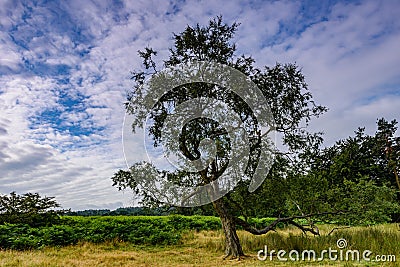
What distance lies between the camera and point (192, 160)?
984cm

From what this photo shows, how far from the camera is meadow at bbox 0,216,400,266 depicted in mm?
8711

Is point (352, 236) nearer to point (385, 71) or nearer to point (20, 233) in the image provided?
point (385, 71)

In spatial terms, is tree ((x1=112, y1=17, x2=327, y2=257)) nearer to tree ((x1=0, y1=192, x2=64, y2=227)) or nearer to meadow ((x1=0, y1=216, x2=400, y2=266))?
Answer: meadow ((x1=0, y1=216, x2=400, y2=266))

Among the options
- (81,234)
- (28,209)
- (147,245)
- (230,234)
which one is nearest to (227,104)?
(230,234)

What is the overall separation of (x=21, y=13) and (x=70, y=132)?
17.0ft

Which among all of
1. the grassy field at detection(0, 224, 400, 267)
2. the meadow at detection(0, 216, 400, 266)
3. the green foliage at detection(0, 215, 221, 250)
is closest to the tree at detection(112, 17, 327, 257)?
the grassy field at detection(0, 224, 400, 267)

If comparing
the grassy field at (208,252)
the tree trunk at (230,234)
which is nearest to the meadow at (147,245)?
the grassy field at (208,252)

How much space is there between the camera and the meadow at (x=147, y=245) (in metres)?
8.71

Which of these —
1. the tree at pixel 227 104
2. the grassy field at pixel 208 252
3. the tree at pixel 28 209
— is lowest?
the grassy field at pixel 208 252

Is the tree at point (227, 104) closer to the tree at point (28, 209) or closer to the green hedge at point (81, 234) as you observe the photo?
the green hedge at point (81, 234)

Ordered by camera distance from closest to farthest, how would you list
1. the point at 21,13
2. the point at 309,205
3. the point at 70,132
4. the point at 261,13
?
the point at 21,13
the point at 261,13
the point at 309,205
the point at 70,132

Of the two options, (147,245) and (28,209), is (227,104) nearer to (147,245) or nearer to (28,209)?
(147,245)

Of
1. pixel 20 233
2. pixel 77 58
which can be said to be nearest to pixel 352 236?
pixel 77 58

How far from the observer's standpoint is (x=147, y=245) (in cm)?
1335
